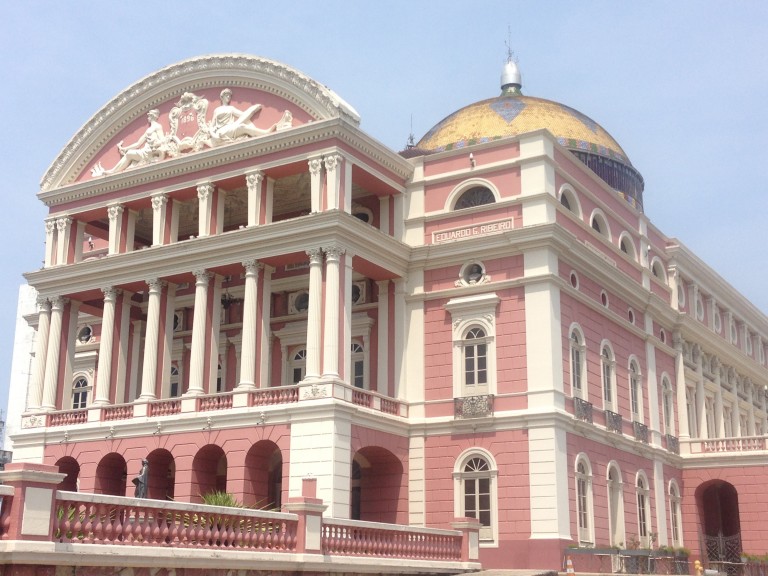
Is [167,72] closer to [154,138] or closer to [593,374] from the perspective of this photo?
[154,138]

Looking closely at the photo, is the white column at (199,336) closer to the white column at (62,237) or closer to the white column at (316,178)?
the white column at (316,178)

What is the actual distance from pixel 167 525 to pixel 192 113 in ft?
63.2

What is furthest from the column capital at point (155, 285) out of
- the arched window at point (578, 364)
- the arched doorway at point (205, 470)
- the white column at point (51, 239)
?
the arched window at point (578, 364)

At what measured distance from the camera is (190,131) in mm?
32406

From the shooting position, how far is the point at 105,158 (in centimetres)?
3419

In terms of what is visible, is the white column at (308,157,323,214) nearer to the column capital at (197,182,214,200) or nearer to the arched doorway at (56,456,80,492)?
the column capital at (197,182,214,200)

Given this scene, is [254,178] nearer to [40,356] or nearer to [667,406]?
[40,356]

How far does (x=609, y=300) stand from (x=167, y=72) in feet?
52.7

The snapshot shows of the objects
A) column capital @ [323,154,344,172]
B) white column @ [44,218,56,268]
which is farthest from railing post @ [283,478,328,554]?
white column @ [44,218,56,268]

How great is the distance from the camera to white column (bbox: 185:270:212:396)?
29859mm

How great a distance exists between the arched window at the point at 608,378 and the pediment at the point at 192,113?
10882 mm

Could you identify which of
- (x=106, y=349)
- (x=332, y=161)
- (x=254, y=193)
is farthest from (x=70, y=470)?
(x=332, y=161)

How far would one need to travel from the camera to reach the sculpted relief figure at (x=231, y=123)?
30969 mm

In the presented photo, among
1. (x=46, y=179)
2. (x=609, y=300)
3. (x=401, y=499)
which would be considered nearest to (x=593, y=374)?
(x=609, y=300)
